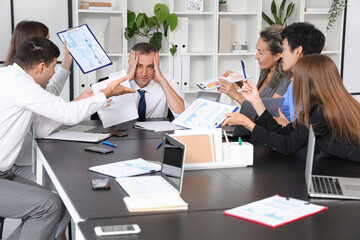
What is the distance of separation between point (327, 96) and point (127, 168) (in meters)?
0.94

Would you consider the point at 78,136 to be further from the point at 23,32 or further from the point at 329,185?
the point at 329,185

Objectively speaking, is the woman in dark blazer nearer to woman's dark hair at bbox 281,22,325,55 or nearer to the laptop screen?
the laptop screen

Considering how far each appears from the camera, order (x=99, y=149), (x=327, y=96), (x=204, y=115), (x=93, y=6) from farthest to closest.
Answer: (x=93, y=6), (x=204, y=115), (x=99, y=149), (x=327, y=96)

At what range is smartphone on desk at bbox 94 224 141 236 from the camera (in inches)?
56.9

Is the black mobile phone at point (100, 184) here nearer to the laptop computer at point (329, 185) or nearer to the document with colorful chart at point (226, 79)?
the laptop computer at point (329, 185)

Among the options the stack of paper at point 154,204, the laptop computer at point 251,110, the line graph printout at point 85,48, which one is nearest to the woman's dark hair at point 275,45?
the laptop computer at point 251,110

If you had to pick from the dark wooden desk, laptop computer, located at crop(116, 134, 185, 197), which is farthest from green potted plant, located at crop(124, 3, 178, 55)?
laptop computer, located at crop(116, 134, 185, 197)

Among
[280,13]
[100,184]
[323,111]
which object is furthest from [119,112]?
[280,13]

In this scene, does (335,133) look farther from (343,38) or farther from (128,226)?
(343,38)

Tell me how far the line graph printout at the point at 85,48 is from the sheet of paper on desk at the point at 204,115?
765 millimetres

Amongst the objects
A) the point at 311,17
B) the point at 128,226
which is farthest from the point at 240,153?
the point at 311,17

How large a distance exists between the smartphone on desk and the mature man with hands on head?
2242 mm

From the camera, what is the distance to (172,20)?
4.85m

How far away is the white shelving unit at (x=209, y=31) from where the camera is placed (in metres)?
5.04
